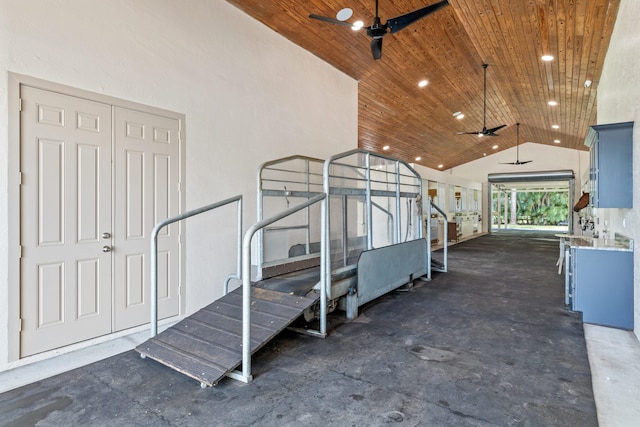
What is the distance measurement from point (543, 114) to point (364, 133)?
5233mm

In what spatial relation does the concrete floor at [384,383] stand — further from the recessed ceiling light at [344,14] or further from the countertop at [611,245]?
the recessed ceiling light at [344,14]

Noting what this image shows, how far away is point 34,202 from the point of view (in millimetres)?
2822

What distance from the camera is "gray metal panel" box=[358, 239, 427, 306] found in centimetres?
411

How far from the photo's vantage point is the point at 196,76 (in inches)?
157

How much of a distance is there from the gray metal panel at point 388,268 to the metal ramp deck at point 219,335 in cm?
105

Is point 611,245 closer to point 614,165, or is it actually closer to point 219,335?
point 614,165

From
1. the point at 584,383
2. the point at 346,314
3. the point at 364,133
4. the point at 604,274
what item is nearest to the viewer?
the point at 584,383

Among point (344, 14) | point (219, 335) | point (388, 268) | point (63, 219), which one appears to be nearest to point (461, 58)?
point (344, 14)

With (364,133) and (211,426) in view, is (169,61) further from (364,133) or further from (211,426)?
(364,133)

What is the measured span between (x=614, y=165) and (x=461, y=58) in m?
3.66

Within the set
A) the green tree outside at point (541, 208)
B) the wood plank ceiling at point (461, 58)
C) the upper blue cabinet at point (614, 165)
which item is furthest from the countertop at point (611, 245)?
the green tree outside at point (541, 208)

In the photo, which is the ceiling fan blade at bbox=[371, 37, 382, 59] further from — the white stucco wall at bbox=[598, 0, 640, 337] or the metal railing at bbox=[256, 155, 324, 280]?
the white stucco wall at bbox=[598, 0, 640, 337]

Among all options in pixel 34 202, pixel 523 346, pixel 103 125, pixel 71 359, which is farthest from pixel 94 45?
pixel 523 346

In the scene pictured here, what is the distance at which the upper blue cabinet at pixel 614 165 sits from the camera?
361cm
